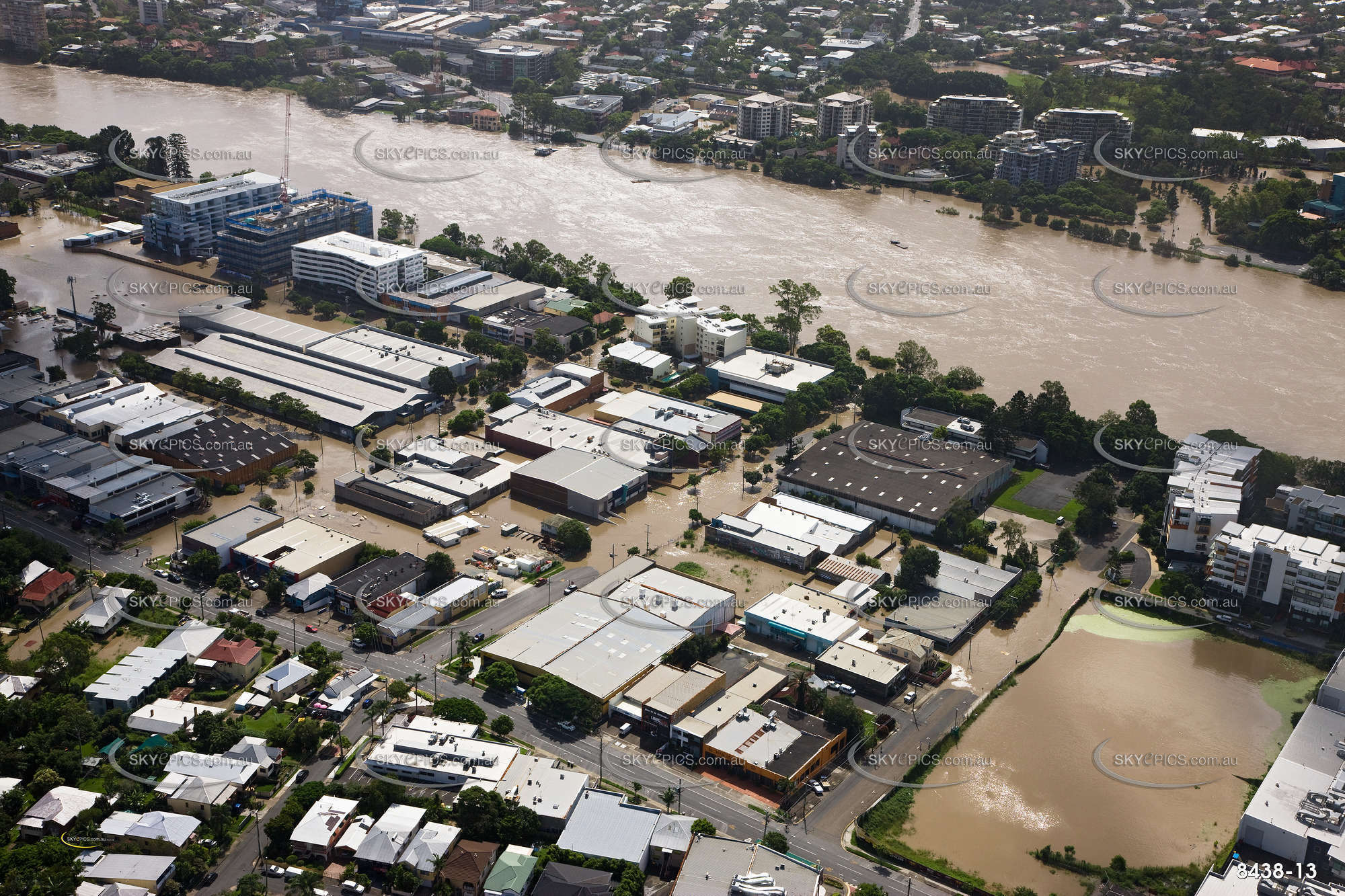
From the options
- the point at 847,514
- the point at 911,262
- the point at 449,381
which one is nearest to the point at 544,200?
the point at 911,262

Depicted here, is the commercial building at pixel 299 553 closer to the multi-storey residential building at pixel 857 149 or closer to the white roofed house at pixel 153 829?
the white roofed house at pixel 153 829

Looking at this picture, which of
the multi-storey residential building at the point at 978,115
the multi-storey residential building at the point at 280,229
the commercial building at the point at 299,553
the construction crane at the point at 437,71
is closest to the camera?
the commercial building at the point at 299,553

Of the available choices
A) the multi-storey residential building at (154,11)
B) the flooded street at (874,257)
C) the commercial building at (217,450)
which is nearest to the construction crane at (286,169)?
the flooded street at (874,257)

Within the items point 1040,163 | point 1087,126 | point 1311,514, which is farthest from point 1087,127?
point 1311,514

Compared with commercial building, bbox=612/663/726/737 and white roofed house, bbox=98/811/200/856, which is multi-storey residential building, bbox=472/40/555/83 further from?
white roofed house, bbox=98/811/200/856

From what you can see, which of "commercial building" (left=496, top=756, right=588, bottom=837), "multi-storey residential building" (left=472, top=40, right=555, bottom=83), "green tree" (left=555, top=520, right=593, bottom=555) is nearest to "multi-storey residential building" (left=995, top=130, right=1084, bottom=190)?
"multi-storey residential building" (left=472, top=40, right=555, bottom=83)

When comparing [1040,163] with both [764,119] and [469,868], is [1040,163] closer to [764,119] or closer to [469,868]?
[764,119]

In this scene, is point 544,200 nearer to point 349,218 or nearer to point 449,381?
point 349,218
